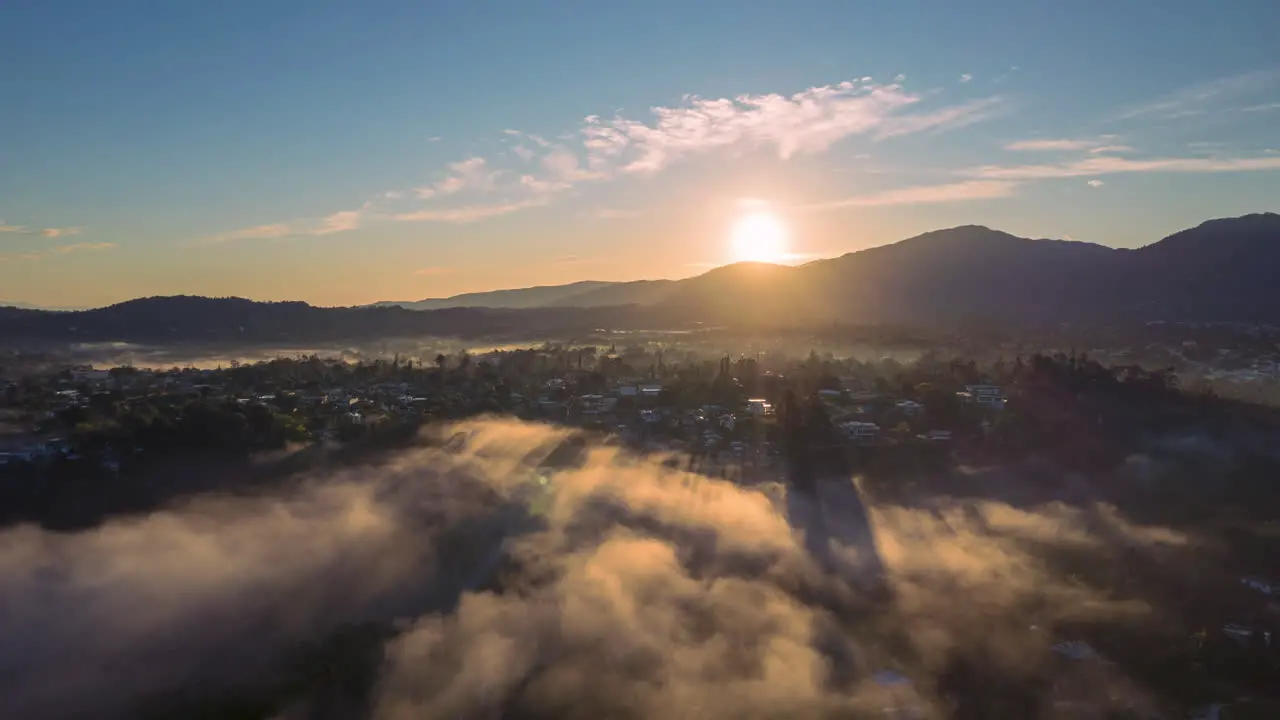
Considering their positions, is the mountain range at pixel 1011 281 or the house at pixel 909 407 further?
the mountain range at pixel 1011 281

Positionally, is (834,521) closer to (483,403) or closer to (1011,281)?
(483,403)

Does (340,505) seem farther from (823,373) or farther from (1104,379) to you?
(1104,379)

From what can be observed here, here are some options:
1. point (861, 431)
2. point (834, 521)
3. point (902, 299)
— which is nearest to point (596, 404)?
point (861, 431)

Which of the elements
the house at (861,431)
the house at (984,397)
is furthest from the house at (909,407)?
the house at (861,431)

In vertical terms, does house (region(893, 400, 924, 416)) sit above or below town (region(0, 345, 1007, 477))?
below

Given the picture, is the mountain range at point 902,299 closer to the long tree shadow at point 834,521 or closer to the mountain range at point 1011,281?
the mountain range at point 1011,281

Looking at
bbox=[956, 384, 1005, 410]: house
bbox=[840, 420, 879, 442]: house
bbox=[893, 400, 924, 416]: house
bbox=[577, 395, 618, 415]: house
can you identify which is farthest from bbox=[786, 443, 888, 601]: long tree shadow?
bbox=[577, 395, 618, 415]: house

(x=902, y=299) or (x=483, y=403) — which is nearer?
(x=483, y=403)

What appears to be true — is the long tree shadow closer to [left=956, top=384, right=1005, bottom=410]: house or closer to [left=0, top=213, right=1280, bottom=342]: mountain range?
[left=956, top=384, right=1005, bottom=410]: house
